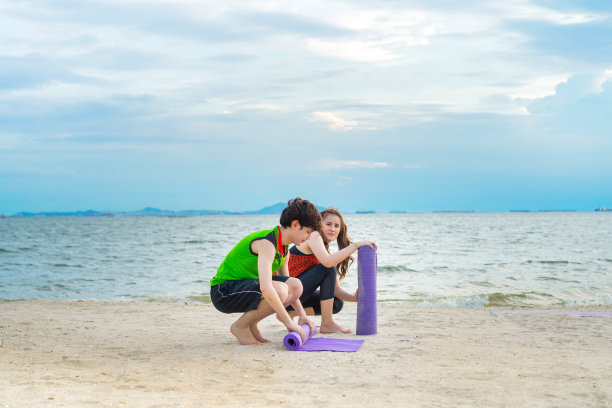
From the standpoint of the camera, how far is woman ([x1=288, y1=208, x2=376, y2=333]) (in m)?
5.91

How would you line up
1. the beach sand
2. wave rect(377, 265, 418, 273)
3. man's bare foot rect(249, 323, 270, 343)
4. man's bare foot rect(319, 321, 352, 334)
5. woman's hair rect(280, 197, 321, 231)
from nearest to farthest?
1. the beach sand
2. woman's hair rect(280, 197, 321, 231)
3. man's bare foot rect(249, 323, 270, 343)
4. man's bare foot rect(319, 321, 352, 334)
5. wave rect(377, 265, 418, 273)

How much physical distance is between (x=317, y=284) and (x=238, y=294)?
1.11 metres

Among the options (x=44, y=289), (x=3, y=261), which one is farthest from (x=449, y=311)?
(x=3, y=261)

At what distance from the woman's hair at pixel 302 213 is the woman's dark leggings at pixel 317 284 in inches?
43.3

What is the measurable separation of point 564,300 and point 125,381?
9.83 metres

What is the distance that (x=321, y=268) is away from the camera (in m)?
6.09

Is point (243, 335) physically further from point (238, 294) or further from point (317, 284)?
point (317, 284)

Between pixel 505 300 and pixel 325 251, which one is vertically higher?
pixel 325 251

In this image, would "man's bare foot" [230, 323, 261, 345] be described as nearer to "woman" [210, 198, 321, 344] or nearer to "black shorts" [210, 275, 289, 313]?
"woman" [210, 198, 321, 344]

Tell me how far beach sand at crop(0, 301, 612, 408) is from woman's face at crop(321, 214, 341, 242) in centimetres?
122

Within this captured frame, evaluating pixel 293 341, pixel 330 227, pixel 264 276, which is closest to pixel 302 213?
pixel 264 276

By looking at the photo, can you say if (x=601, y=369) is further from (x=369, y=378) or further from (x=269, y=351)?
(x=269, y=351)

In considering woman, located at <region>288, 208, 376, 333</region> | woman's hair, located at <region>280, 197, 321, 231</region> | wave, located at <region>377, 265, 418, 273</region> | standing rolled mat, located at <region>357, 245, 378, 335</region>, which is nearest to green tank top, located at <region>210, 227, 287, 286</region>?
woman's hair, located at <region>280, 197, 321, 231</region>

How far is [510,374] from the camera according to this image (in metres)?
4.58
